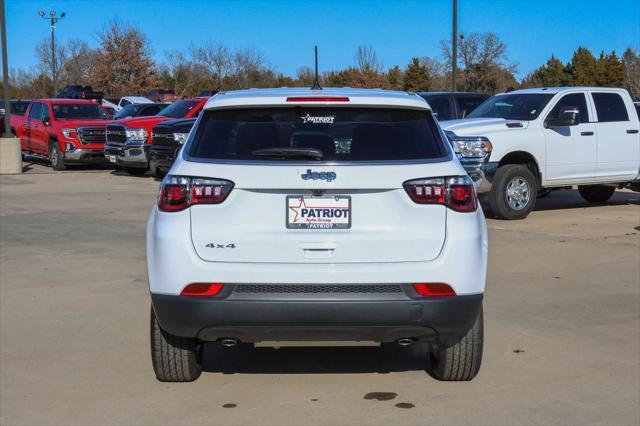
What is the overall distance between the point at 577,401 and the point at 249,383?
1.96m

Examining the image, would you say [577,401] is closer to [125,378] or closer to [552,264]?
[125,378]

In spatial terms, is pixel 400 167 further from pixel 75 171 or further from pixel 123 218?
pixel 75 171

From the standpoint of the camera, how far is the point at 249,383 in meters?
5.50

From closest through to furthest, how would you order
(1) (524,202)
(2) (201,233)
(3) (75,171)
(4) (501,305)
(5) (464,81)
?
1. (2) (201,233)
2. (4) (501,305)
3. (1) (524,202)
4. (3) (75,171)
5. (5) (464,81)

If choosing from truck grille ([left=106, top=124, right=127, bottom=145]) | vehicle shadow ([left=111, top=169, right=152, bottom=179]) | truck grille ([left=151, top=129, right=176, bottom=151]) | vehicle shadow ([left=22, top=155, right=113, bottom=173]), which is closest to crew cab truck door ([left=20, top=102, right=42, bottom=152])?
vehicle shadow ([left=22, top=155, right=113, bottom=173])

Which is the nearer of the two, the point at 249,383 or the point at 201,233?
the point at 201,233

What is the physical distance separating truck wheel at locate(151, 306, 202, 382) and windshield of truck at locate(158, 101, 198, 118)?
16662 millimetres

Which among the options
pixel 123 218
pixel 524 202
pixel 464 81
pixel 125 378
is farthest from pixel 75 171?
pixel 464 81

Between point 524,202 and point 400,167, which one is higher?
point 400,167

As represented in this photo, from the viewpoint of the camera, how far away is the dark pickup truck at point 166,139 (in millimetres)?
18922

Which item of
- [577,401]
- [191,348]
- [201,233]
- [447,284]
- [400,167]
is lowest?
[577,401]

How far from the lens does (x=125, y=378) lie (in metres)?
5.59

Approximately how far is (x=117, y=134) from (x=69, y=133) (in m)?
2.61

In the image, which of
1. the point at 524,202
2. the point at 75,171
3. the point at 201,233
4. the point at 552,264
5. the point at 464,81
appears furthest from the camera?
the point at 464,81
